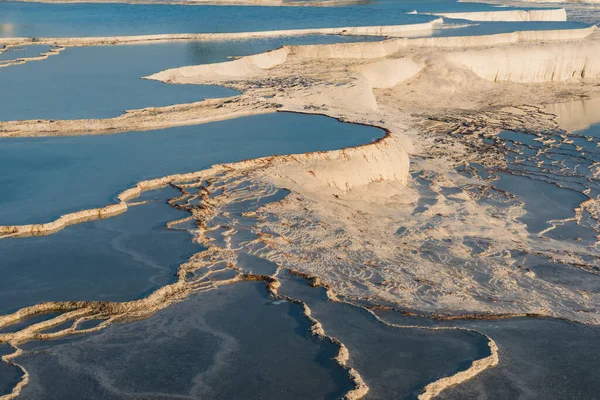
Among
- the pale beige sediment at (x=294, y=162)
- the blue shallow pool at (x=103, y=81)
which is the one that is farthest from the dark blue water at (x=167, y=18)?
the pale beige sediment at (x=294, y=162)

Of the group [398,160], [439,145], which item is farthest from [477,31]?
[398,160]

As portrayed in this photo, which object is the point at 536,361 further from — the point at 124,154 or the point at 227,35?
the point at 227,35

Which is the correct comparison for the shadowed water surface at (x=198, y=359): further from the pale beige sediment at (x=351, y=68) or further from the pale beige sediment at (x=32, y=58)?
the pale beige sediment at (x=32, y=58)

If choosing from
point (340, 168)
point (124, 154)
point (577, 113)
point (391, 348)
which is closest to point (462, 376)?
point (391, 348)

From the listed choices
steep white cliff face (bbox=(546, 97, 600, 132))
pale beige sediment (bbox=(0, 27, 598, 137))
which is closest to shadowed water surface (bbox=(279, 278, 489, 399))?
pale beige sediment (bbox=(0, 27, 598, 137))

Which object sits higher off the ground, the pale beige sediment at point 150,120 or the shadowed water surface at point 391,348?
the pale beige sediment at point 150,120

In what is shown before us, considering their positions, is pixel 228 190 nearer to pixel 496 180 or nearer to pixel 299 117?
pixel 299 117
